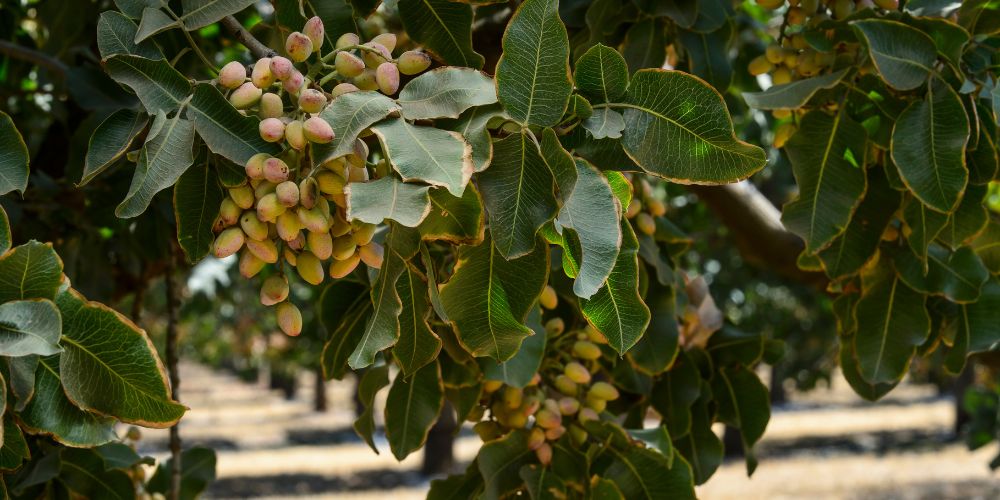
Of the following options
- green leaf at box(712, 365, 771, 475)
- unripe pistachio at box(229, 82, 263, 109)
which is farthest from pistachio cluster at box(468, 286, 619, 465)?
unripe pistachio at box(229, 82, 263, 109)

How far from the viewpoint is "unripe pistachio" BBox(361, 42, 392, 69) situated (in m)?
0.90

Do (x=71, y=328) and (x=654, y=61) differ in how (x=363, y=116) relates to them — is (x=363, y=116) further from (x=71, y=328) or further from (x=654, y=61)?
(x=654, y=61)

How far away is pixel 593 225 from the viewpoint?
79 centimetres

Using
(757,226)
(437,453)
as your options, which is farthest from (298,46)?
(437,453)

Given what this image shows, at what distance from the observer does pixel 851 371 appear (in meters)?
1.71

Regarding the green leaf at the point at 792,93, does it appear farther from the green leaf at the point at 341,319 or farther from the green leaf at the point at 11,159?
the green leaf at the point at 11,159

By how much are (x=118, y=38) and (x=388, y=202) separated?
0.36 metres

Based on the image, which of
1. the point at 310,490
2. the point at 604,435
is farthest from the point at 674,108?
the point at 310,490

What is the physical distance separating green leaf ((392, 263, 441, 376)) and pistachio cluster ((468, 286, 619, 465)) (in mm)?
527

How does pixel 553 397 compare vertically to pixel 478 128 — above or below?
below

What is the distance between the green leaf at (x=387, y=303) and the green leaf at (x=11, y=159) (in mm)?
310

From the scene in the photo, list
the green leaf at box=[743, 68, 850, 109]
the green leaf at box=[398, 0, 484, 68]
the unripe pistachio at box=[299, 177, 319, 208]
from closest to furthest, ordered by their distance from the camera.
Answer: the unripe pistachio at box=[299, 177, 319, 208]
the green leaf at box=[398, 0, 484, 68]
the green leaf at box=[743, 68, 850, 109]

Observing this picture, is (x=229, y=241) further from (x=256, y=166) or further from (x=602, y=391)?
(x=602, y=391)

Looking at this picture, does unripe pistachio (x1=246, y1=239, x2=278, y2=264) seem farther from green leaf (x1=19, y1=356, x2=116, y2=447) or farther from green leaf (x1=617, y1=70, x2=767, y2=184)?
green leaf (x1=617, y1=70, x2=767, y2=184)
